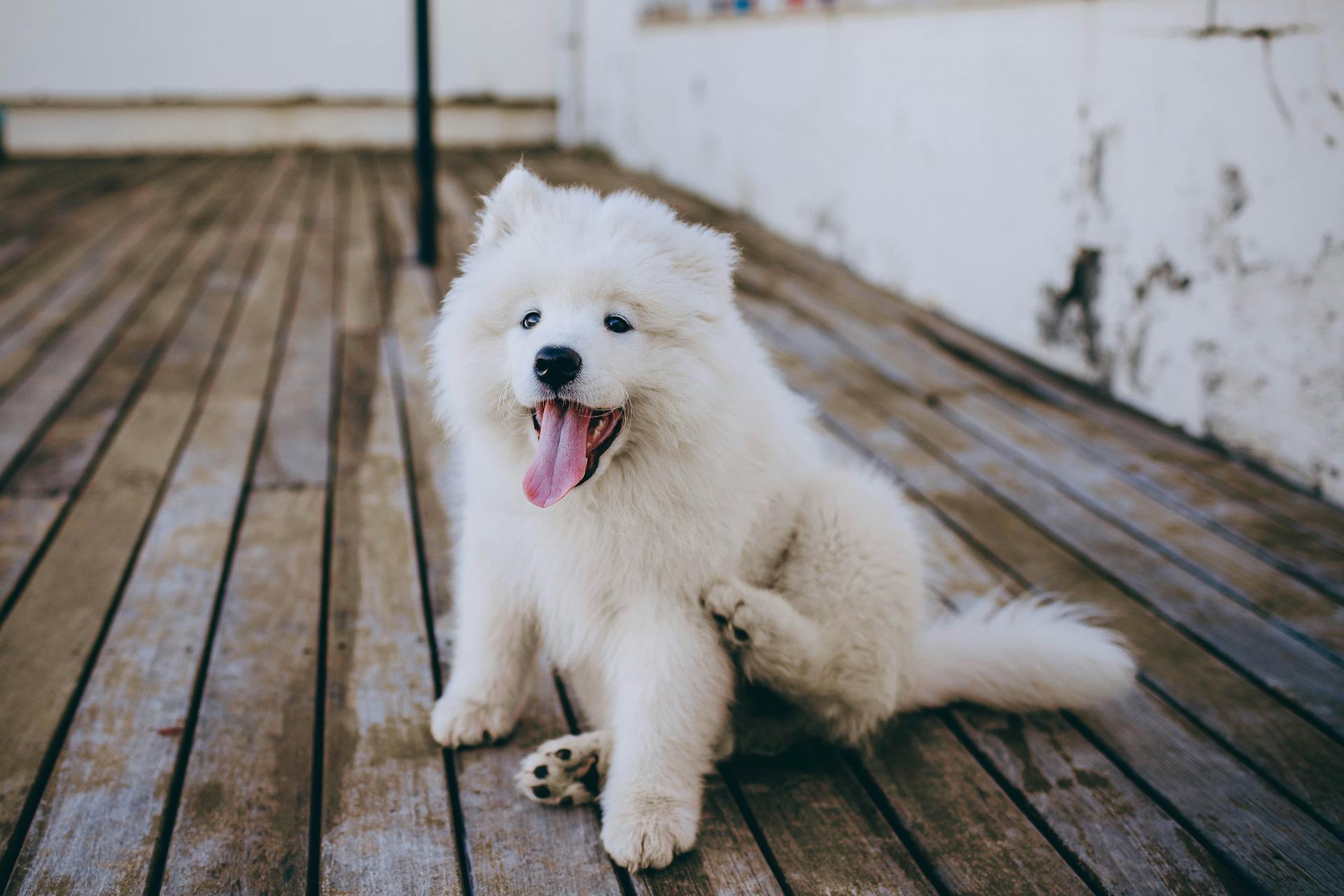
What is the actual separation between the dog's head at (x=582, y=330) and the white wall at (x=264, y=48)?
8.30 m

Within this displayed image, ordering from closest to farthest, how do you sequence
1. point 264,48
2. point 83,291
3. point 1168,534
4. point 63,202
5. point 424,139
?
point 1168,534, point 83,291, point 424,139, point 63,202, point 264,48

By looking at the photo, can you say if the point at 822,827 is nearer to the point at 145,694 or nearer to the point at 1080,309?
the point at 145,694

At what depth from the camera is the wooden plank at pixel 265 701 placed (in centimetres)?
151

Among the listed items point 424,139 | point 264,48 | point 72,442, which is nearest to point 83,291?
point 424,139

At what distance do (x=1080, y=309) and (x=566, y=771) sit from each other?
9.33 feet

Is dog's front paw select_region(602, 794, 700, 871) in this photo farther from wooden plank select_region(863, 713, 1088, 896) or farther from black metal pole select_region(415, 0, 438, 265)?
black metal pole select_region(415, 0, 438, 265)

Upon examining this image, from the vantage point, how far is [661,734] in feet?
5.15

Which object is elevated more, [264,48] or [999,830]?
[264,48]

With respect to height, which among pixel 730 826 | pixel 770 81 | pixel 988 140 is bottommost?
pixel 730 826

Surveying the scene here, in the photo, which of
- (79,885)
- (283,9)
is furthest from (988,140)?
(283,9)

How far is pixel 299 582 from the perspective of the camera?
7.57 feet

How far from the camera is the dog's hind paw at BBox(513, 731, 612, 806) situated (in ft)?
5.39

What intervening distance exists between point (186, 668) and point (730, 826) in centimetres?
109

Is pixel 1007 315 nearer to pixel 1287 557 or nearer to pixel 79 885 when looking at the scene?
pixel 1287 557
